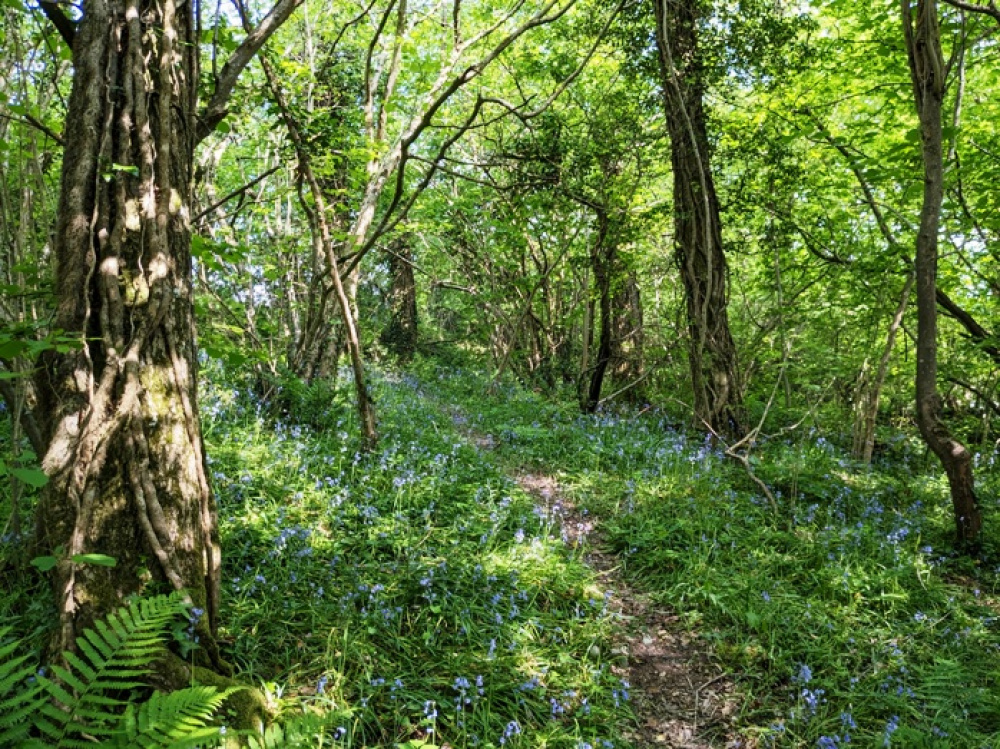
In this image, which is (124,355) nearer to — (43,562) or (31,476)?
(31,476)

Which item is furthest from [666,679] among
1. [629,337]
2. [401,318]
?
[401,318]

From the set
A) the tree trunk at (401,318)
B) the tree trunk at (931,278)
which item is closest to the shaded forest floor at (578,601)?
the tree trunk at (931,278)

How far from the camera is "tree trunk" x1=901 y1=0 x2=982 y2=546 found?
14.0ft

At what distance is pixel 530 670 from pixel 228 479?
2.20 m

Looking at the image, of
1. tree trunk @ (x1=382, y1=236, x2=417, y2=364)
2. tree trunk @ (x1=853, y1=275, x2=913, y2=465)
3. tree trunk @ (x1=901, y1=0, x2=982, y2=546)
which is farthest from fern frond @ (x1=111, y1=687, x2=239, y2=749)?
tree trunk @ (x1=382, y1=236, x2=417, y2=364)

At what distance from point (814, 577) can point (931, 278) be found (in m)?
2.50

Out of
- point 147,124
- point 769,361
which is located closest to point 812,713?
point 147,124

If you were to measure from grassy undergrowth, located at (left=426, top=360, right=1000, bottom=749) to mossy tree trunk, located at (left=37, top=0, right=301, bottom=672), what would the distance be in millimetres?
2729

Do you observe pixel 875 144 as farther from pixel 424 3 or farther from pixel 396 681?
pixel 396 681

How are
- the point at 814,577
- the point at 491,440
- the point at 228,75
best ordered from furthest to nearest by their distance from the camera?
the point at 491,440 → the point at 814,577 → the point at 228,75

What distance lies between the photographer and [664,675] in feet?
10.2

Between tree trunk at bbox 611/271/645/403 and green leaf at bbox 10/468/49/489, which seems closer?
green leaf at bbox 10/468/49/489

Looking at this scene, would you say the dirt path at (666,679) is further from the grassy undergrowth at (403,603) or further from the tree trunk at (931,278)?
the tree trunk at (931,278)

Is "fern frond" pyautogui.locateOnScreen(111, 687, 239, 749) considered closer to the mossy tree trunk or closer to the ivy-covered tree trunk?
the mossy tree trunk
